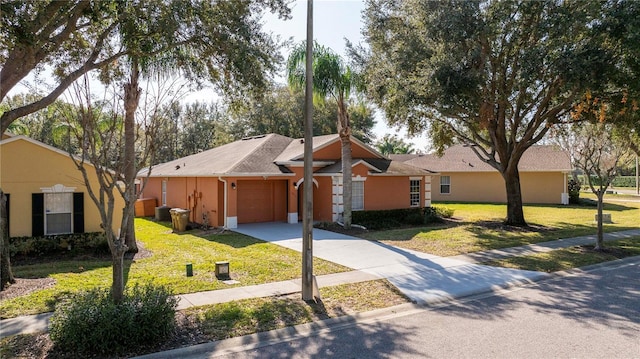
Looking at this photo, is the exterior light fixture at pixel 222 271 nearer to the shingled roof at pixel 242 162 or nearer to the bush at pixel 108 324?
the bush at pixel 108 324

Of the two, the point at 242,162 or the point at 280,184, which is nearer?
the point at 242,162

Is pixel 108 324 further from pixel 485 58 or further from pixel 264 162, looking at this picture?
pixel 264 162

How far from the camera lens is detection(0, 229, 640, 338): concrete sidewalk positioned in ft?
22.3

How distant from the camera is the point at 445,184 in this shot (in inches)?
1409

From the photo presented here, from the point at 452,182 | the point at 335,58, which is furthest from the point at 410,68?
the point at 452,182

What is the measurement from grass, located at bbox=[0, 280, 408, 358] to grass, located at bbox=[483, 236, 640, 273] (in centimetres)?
457

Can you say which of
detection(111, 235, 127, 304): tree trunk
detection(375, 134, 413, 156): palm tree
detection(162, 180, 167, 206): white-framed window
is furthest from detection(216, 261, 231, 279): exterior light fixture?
detection(375, 134, 413, 156): palm tree

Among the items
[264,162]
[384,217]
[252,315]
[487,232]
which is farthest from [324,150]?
[252,315]

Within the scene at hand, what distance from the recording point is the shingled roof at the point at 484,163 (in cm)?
3105

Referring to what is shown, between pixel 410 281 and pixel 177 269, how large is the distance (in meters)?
5.90

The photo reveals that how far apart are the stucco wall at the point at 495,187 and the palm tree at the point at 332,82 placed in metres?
19.8

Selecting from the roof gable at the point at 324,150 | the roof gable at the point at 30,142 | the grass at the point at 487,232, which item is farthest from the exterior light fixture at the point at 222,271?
the roof gable at the point at 324,150

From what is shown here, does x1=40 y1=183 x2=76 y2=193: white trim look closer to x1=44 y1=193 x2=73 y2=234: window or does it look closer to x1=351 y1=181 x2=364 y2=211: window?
x1=44 y1=193 x2=73 y2=234: window

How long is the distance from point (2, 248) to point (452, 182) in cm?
3243
